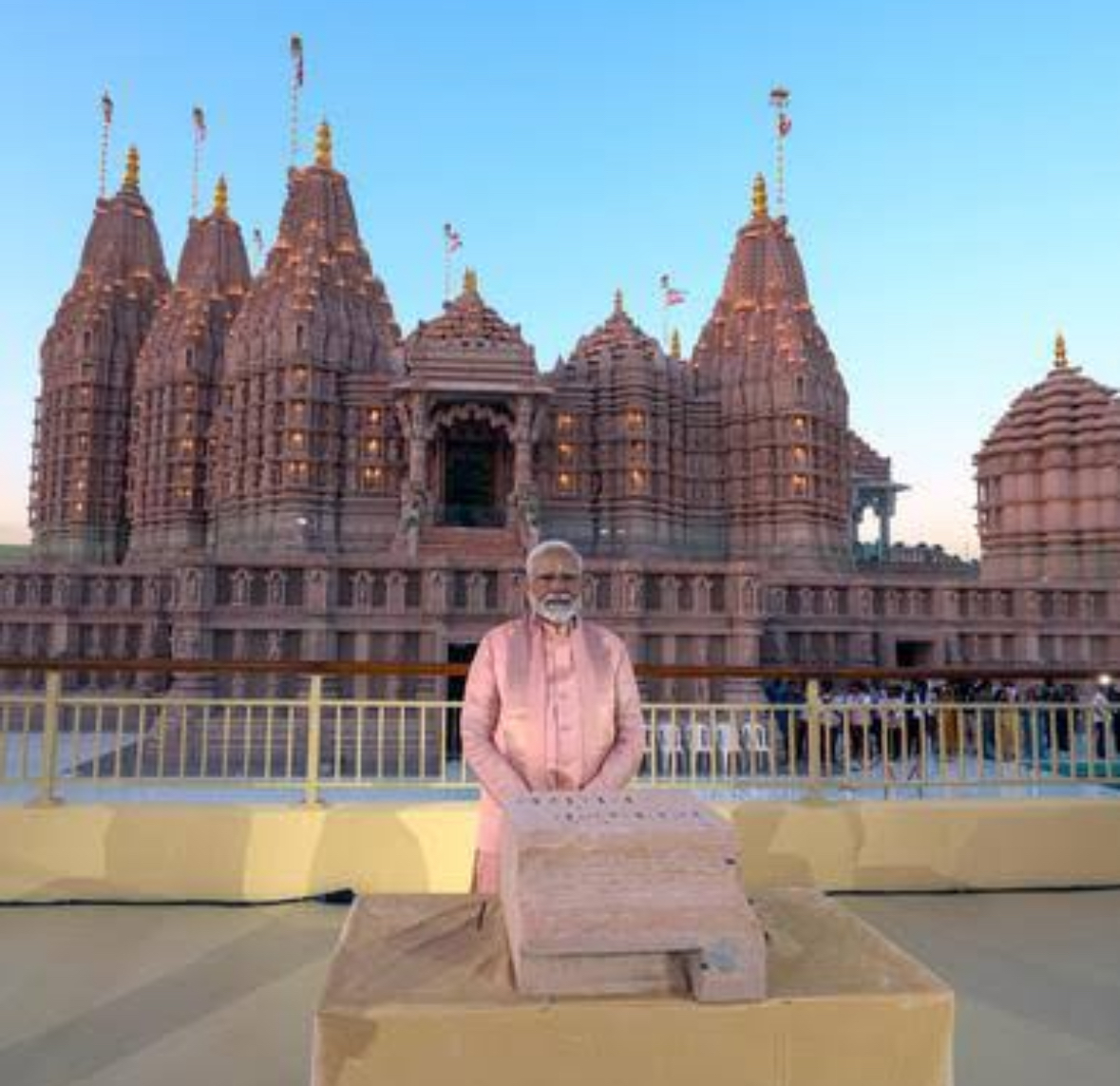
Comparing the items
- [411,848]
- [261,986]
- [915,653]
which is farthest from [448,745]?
[915,653]

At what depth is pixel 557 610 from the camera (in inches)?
117

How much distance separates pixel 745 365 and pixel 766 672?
3175cm

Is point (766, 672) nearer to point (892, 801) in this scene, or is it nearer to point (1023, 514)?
point (892, 801)

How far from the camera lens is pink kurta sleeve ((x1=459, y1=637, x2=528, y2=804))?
111 inches

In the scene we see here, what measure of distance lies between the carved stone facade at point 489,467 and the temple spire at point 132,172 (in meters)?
0.84

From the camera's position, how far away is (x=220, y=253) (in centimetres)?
3869

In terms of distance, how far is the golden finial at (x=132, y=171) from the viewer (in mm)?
39875

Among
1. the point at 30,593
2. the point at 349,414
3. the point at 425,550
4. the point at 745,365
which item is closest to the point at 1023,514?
the point at 745,365

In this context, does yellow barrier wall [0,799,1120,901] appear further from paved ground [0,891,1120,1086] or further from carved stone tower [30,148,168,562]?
carved stone tower [30,148,168,562]

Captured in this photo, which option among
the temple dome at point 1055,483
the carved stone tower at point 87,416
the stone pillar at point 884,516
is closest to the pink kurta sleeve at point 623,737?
the temple dome at point 1055,483

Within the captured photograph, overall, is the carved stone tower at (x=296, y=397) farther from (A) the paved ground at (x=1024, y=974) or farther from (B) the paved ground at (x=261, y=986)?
(A) the paved ground at (x=1024, y=974)

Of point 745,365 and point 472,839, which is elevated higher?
point 745,365

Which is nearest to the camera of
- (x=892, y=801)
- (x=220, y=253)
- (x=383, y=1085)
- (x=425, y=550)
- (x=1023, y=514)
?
(x=383, y=1085)

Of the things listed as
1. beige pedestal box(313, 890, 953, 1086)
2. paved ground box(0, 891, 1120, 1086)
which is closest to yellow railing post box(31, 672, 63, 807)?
paved ground box(0, 891, 1120, 1086)
